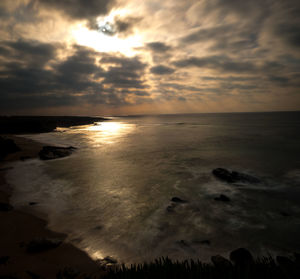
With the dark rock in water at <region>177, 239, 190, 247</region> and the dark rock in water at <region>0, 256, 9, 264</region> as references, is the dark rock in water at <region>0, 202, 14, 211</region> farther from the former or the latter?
the dark rock in water at <region>177, 239, 190, 247</region>

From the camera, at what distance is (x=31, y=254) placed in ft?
16.2

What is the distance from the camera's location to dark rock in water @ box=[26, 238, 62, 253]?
5069 millimetres

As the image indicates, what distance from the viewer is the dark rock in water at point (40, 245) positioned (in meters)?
5.07

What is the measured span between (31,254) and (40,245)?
A: 0.94ft

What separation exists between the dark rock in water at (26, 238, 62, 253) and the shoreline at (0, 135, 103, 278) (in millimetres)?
82

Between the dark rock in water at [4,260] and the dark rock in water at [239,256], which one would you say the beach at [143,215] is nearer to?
the dark rock in water at [4,260]

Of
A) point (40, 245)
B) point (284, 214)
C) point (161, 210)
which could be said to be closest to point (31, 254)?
point (40, 245)

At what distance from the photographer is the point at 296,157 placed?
2016cm

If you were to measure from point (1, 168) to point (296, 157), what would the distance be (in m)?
31.0

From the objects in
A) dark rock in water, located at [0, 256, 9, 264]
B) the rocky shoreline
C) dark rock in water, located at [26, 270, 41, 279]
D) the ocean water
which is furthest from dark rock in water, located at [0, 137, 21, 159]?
dark rock in water, located at [26, 270, 41, 279]

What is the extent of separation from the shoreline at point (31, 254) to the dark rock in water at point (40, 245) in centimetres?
8

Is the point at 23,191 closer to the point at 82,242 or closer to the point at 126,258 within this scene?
the point at 82,242

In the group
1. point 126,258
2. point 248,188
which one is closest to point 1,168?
point 126,258

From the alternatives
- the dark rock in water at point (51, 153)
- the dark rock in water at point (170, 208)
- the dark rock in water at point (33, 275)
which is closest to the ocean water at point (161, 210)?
the dark rock in water at point (170, 208)
